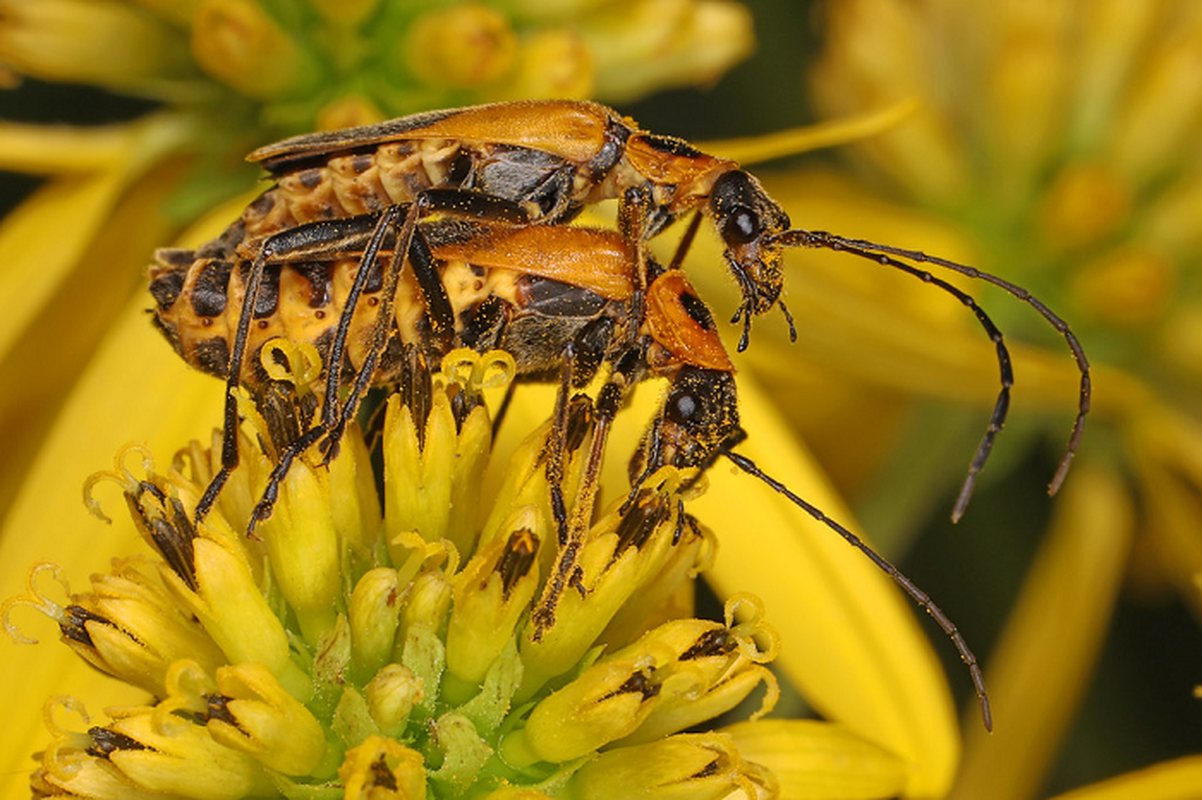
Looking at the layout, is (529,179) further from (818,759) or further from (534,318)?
(818,759)

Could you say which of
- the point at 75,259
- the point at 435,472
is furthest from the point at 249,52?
the point at 435,472

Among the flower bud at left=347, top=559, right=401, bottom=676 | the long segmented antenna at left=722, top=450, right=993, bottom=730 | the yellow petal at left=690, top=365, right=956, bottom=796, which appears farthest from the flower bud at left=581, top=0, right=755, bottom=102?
the flower bud at left=347, top=559, right=401, bottom=676

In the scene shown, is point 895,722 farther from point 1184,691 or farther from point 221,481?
point 1184,691

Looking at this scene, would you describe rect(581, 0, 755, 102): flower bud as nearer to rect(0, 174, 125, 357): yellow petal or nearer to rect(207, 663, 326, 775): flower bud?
rect(0, 174, 125, 357): yellow petal

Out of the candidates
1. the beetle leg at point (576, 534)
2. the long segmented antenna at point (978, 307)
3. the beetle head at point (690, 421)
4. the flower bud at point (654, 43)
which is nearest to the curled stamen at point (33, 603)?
the beetle leg at point (576, 534)

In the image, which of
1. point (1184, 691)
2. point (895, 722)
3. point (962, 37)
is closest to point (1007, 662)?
point (1184, 691)

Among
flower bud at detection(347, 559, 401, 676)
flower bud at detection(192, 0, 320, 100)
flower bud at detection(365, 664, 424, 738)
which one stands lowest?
flower bud at detection(365, 664, 424, 738)
